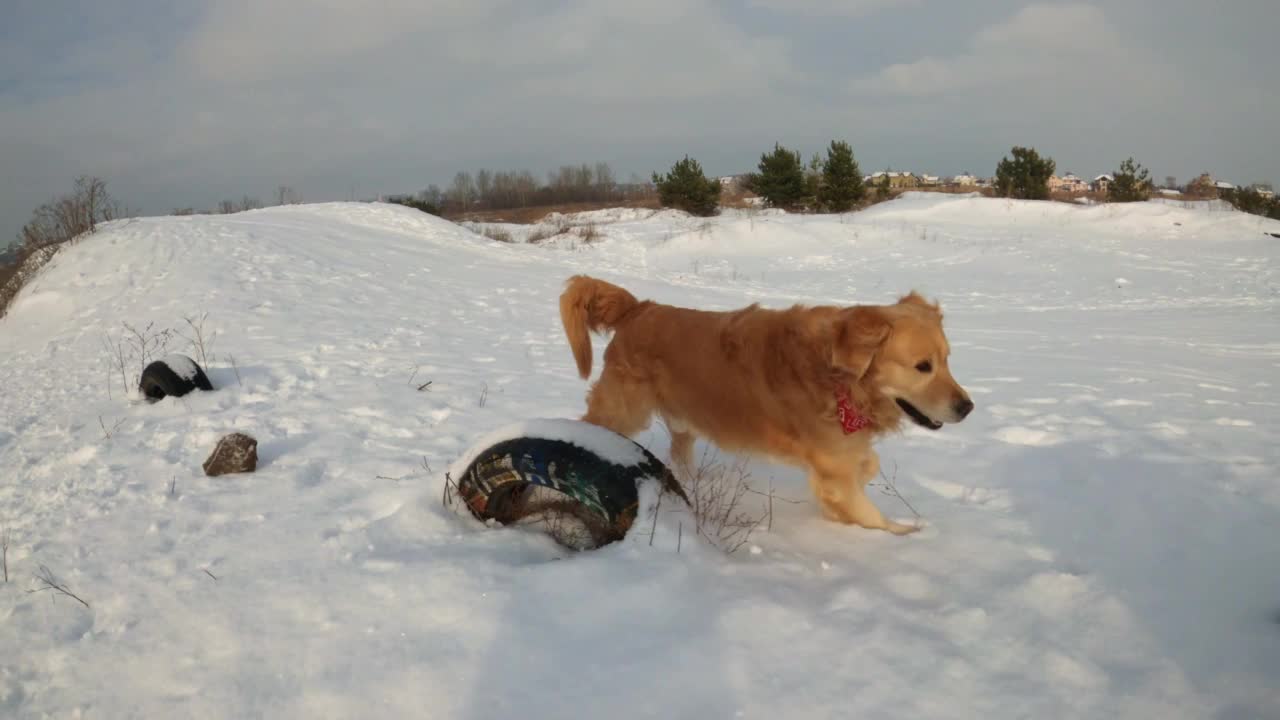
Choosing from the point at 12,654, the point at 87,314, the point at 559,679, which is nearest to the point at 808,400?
the point at 559,679

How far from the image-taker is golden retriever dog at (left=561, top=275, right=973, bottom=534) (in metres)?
3.37

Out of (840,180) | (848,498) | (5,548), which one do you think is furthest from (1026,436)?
(840,180)

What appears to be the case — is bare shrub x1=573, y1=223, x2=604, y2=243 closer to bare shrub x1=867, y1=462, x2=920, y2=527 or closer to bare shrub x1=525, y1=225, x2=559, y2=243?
bare shrub x1=525, y1=225, x2=559, y2=243

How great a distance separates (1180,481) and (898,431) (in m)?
1.45

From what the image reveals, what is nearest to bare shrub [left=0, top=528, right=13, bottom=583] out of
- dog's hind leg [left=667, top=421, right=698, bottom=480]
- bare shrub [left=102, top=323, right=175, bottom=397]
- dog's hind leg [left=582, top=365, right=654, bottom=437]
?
bare shrub [left=102, top=323, right=175, bottom=397]

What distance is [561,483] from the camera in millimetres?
3053

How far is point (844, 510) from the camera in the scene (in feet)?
11.3

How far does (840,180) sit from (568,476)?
33.0 m

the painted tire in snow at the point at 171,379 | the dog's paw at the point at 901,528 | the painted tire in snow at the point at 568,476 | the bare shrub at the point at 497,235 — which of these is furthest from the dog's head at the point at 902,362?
the bare shrub at the point at 497,235

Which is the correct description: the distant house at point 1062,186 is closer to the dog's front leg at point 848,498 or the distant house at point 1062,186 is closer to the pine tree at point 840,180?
the pine tree at point 840,180

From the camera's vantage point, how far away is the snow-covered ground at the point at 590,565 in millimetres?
2201

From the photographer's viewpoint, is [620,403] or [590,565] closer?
[590,565]

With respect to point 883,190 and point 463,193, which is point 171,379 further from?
point 463,193

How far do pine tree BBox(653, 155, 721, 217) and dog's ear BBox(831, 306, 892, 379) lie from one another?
1373 inches
